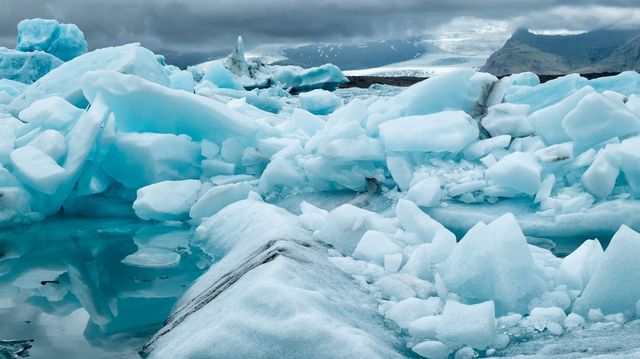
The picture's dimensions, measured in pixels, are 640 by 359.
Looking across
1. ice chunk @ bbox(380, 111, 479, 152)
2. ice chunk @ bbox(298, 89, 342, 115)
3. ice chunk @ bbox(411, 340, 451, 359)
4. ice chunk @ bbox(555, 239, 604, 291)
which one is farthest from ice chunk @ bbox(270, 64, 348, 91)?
ice chunk @ bbox(411, 340, 451, 359)

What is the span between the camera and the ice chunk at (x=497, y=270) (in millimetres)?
2754

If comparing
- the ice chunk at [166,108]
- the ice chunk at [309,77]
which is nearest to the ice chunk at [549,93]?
the ice chunk at [166,108]

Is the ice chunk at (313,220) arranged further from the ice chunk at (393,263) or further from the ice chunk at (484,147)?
the ice chunk at (484,147)

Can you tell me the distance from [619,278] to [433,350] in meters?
0.84

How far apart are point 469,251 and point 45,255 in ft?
11.4

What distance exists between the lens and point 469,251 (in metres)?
2.87

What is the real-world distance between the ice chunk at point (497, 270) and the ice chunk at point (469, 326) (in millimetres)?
321

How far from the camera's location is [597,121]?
15.6 feet

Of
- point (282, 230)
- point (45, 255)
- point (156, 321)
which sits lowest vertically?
point (45, 255)

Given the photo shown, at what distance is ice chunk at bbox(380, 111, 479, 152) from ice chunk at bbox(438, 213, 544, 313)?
2087 millimetres

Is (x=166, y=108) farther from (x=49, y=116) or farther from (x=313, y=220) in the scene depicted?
(x=313, y=220)

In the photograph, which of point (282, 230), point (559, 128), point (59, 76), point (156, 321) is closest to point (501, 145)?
point (559, 128)

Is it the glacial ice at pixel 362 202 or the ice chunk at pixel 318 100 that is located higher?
the glacial ice at pixel 362 202

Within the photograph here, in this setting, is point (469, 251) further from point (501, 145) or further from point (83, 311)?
point (501, 145)
